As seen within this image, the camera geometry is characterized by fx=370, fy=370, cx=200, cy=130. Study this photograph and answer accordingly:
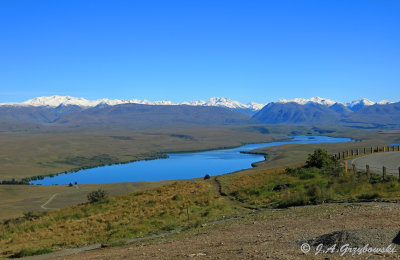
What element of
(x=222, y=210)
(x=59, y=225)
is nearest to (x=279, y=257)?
(x=222, y=210)

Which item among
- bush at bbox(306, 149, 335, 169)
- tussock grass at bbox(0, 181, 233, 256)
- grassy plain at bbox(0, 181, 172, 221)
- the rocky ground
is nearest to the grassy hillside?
tussock grass at bbox(0, 181, 233, 256)

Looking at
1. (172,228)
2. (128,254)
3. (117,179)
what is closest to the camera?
(128,254)

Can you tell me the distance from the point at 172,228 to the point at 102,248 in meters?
4.64

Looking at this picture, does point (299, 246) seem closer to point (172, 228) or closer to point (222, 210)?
point (172, 228)

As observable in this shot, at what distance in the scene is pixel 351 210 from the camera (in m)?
19.7

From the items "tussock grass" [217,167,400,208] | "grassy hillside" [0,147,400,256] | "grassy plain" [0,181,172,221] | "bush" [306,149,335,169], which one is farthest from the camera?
"grassy plain" [0,181,172,221]

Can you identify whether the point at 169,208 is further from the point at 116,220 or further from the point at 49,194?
the point at 49,194

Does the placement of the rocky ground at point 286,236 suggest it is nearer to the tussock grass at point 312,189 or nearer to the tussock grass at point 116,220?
the tussock grass at point 312,189

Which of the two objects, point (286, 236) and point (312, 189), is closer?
point (286, 236)

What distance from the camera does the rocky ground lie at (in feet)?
39.6

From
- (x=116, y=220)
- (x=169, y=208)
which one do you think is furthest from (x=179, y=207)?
(x=116, y=220)

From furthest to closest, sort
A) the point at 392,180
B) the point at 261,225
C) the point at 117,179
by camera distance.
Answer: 1. the point at 117,179
2. the point at 392,180
3. the point at 261,225

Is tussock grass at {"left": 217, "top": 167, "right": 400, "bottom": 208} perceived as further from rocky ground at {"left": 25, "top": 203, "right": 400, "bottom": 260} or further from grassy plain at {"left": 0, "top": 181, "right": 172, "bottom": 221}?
grassy plain at {"left": 0, "top": 181, "right": 172, "bottom": 221}

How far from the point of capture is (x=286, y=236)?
15062 mm
